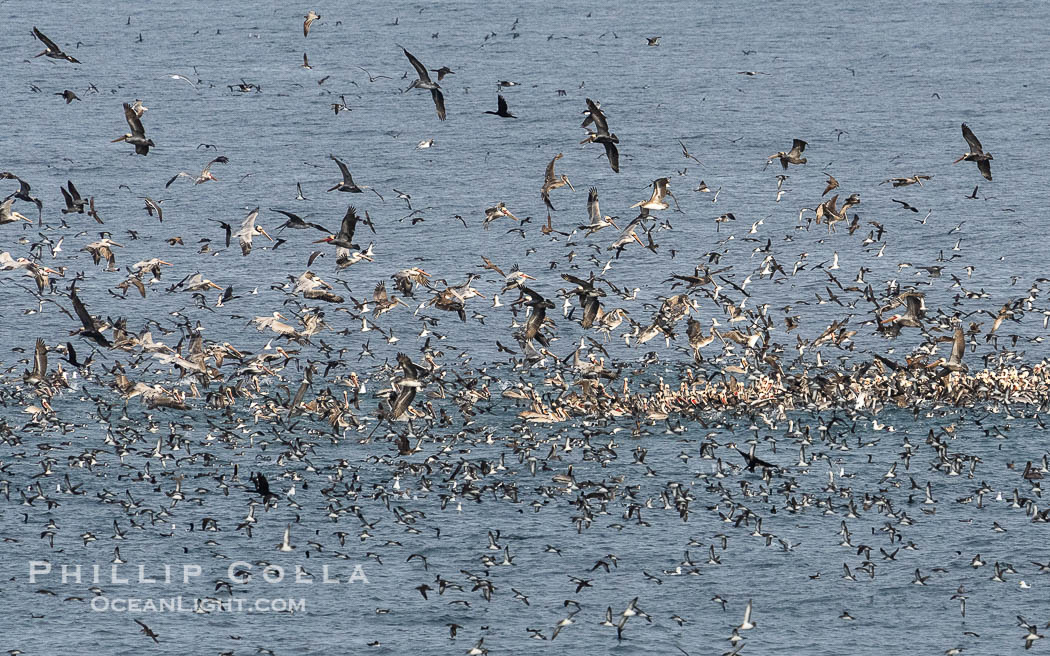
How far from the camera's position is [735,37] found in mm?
161500

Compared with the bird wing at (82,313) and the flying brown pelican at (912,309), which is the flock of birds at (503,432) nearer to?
the flying brown pelican at (912,309)

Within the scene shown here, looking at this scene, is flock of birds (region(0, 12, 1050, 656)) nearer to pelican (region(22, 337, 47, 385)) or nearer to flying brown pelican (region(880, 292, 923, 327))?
flying brown pelican (region(880, 292, 923, 327))

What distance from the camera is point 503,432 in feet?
197

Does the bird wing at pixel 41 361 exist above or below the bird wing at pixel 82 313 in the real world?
below

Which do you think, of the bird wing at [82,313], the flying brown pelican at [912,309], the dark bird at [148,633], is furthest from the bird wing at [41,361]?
the flying brown pelican at [912,309]

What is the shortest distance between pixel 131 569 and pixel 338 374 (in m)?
19.4

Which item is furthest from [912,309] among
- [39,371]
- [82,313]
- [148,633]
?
[39,371]

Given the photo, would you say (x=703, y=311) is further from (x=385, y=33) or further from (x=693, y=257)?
(x=385, y=33)

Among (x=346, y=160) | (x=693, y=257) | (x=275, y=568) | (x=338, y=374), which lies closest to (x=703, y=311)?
(x=693, y=257)

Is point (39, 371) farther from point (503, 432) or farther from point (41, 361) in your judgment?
point (503, 432)

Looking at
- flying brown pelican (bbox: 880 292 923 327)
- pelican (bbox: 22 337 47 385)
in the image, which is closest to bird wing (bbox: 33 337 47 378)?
pelican (bbox: 22 337 47 385)

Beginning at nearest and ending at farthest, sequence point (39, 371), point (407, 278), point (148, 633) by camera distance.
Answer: point (148, 633) → point (407, 278) → point (39, 371)

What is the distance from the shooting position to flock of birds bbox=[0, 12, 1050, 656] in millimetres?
51250

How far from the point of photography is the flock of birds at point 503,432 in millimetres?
51250
